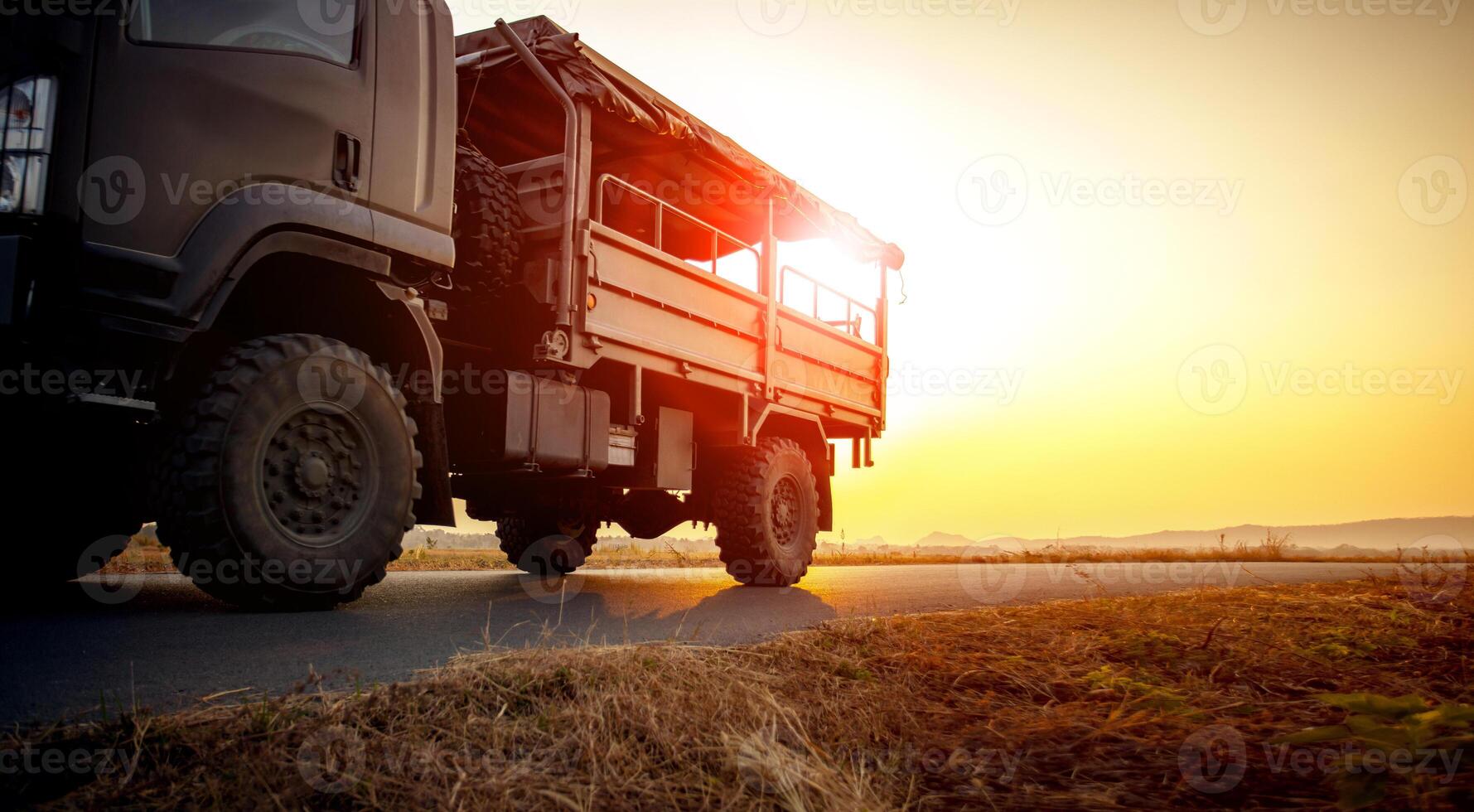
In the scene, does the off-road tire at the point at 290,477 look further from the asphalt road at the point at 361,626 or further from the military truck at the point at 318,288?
the asphalt road at the point at 361,626

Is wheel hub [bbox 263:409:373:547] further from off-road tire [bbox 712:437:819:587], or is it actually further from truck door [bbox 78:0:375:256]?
off-road tire [bbox 712:437:819:587]

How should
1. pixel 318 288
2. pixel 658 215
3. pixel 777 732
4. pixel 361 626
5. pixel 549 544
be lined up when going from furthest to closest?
pixel 549 544
pixel 658 215
pixel 318 288
pixel 361 626
pixel 777 732

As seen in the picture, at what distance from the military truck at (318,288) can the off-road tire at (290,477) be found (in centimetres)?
1

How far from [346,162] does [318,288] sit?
70 cm

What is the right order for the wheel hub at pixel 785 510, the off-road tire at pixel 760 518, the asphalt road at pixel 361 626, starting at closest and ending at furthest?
the asphalt road at pixel 361 626 < the off-road tire at pixel 760 518 < the wheel hub at pixel 785 510

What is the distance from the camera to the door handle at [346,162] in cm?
448

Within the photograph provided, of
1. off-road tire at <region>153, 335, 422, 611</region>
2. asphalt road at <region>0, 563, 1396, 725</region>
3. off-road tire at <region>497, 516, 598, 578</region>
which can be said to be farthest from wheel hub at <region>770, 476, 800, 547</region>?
off-road tire at <region>153, 335, 422, 611</region>

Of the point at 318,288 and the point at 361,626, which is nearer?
the point at 361,626

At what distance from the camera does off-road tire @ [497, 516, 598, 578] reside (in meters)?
9.07

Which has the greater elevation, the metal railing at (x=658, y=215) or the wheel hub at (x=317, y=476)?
the metal railing at (x=658, y=215)

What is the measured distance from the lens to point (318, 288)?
188 inches

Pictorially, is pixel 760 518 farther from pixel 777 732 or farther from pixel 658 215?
pixel 777 732

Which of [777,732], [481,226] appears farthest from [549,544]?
[777,732]

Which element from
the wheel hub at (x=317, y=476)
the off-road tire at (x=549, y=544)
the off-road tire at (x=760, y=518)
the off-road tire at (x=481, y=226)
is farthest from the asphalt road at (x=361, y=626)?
the off-road tire at (x=481, y=226)
